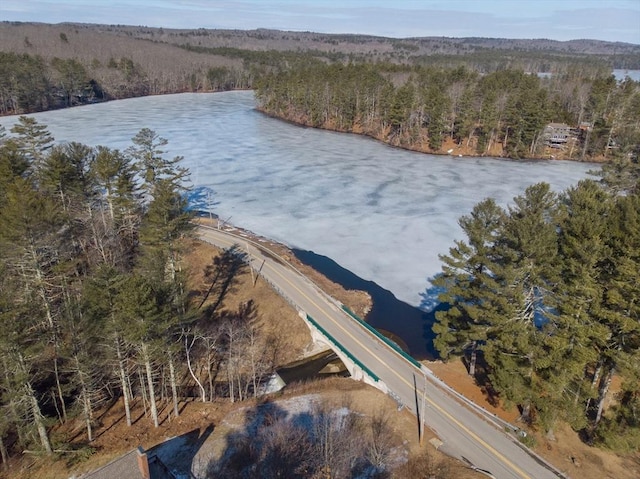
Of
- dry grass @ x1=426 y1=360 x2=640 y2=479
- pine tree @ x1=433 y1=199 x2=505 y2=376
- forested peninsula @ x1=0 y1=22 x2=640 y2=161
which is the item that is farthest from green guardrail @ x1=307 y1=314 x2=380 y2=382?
forested peninsula @ x1=0 y1=22 x2=640 y2=161

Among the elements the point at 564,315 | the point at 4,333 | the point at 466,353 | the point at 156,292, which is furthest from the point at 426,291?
the point at 4,333

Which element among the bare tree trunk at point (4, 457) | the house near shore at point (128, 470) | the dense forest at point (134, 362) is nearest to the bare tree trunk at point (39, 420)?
the dense forest at point (134, 362)

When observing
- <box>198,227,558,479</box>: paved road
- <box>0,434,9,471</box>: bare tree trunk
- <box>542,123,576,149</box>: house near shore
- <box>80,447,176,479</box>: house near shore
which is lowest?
<box>0,434,9,471</box>: bare tree trunk

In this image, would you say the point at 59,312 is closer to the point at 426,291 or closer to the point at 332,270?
the point at 332,270

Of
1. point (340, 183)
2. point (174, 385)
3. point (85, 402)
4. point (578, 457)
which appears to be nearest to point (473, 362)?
point (578, 457)

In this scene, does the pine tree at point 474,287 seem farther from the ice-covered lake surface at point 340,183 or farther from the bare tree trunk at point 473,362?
the ice-covered lake surface at point 340,183

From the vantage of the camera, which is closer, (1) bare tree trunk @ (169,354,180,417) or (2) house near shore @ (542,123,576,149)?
(1) bare tree trunk @ (169,354,180,417)

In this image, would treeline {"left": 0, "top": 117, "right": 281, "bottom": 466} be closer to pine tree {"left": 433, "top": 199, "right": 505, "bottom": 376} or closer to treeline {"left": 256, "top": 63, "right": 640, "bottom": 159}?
pine tree {"left": 433, "top": 199, "right": 505, "bottom": 376}
